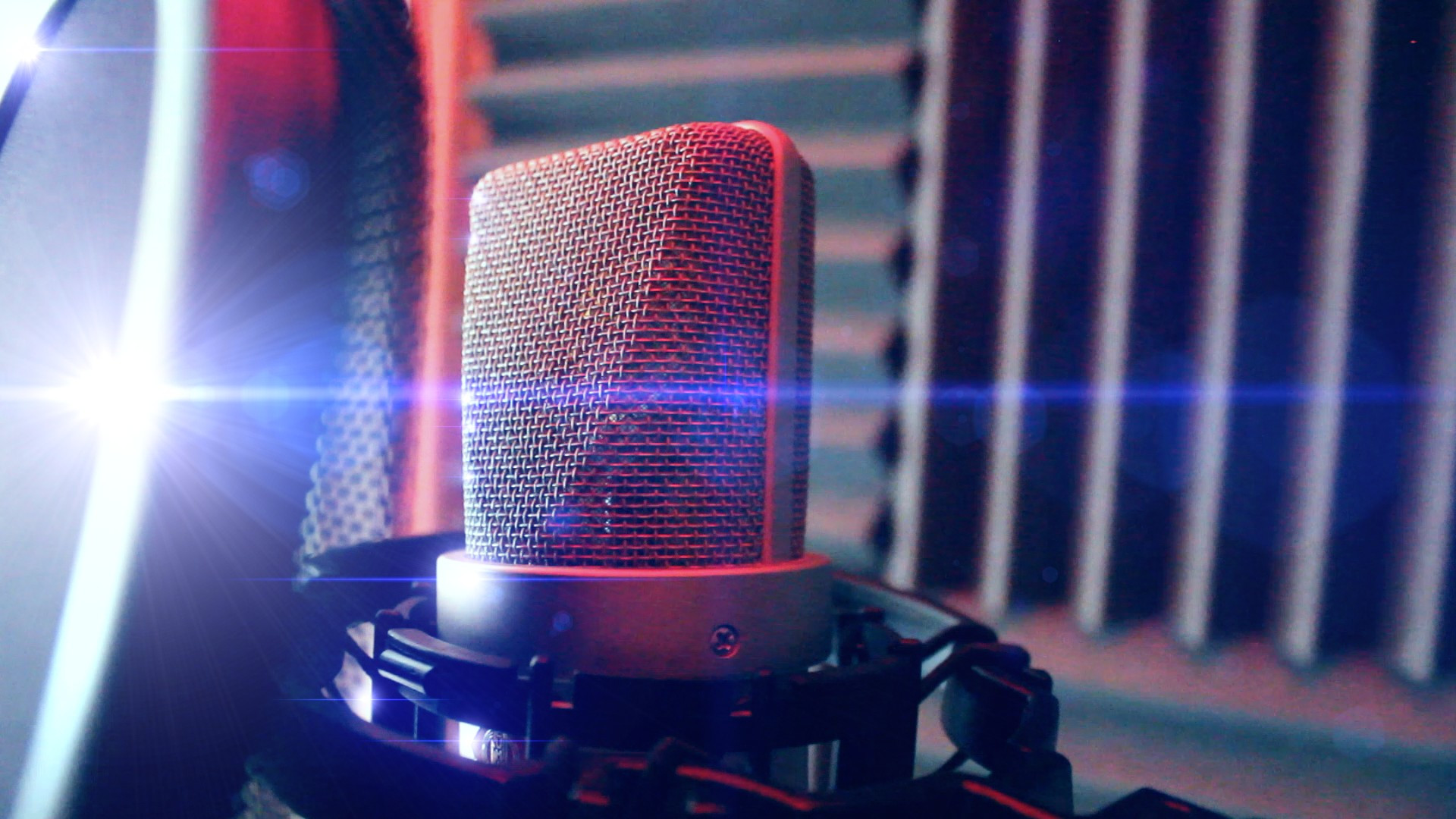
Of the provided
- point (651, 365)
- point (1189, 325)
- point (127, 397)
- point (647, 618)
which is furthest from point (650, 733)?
point (1189, 325)

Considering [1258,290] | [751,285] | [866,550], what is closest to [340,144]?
[751,285]

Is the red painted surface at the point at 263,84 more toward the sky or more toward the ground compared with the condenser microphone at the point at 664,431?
more toward the sky

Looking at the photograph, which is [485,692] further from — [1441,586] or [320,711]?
[1441,586]

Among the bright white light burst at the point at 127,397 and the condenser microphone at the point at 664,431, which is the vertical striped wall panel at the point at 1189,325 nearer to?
the condenser microphone at the point at 664,431

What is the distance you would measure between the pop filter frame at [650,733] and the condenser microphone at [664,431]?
0.08 feet

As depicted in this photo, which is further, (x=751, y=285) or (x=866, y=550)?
(x=866, y=550)

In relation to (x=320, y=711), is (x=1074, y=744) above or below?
below

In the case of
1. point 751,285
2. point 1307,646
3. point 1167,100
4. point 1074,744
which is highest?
point 1167,100

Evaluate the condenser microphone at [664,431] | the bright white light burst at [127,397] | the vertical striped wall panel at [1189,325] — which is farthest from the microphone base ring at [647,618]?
the vertical striped wall panel at [1189,325]

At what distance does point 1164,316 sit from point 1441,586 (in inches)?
9.6

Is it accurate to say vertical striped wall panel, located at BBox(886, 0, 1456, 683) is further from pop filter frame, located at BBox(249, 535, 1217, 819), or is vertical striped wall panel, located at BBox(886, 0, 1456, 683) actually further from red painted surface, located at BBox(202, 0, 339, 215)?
red painted surface, located at BBox(202, 0, 339, 215)

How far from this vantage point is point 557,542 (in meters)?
0.38

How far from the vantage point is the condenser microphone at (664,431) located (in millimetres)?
355

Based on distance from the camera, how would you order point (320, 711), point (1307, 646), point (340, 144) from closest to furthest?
1. point (320, 711)
2. point (340, 144)
3. point (1307, 646)
